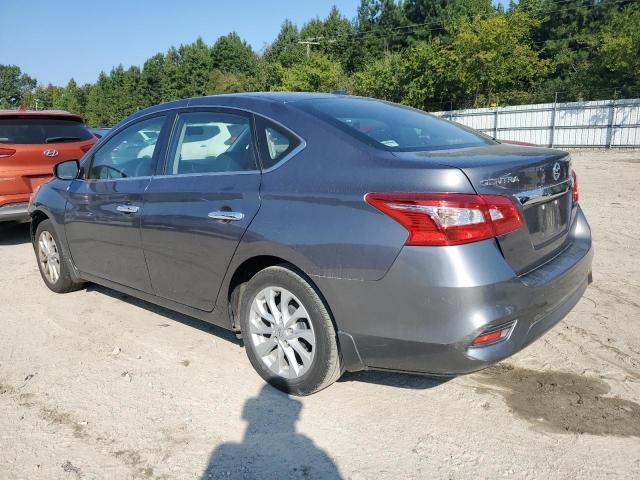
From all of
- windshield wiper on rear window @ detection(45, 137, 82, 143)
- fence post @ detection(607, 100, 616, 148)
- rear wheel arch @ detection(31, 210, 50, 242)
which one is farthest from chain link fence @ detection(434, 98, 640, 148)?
rear wheel arch @ detection(31, 210, 50, 242)

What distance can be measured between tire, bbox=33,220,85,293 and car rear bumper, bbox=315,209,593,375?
3207mm

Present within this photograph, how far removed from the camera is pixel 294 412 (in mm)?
3020

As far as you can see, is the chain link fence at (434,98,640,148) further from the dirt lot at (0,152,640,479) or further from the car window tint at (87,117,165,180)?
the dirt lot at (0,152,640,479)

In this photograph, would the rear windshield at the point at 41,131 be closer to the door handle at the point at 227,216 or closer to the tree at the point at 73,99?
the door handle at the point at 227,216

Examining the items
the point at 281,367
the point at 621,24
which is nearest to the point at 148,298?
the point at 281,367

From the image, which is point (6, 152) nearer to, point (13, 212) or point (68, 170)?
point (13, 212)

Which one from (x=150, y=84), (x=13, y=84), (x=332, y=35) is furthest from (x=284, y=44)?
(x=13, y=84)

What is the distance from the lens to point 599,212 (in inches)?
318

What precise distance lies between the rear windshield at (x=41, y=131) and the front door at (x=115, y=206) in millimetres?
3052

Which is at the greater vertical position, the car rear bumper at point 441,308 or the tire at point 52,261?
the car rear bumper at point 441,308

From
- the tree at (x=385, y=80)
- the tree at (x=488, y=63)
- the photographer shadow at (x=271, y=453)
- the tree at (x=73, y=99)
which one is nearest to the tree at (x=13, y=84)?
the tree at (x=73, y=99)

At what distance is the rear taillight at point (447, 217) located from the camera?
2.46 m

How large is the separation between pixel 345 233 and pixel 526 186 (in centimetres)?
93

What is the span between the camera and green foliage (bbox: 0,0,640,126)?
34.3 metres
